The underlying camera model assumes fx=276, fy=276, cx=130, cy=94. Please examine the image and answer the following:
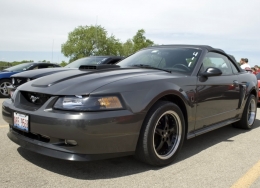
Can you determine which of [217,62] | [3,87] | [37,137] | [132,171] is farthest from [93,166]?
[3,87]

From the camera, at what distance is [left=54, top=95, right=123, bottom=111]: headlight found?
243cm

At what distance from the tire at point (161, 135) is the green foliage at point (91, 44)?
178 feet

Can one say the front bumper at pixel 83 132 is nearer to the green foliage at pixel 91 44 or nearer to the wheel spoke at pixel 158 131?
the wheel spoke at pixel 158 131

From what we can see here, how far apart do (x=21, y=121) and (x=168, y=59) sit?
2.09 metres

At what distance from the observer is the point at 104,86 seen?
2.59 meters

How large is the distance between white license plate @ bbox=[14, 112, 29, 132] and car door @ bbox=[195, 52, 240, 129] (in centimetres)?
195

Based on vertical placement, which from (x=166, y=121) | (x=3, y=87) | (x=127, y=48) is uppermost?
(x=127, y=48)

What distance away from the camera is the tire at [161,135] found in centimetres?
274

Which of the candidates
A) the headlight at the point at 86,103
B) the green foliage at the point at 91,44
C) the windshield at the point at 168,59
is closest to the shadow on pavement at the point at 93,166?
the headlight at the point at 86,103

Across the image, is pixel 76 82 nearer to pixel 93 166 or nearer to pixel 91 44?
pixel 93 166

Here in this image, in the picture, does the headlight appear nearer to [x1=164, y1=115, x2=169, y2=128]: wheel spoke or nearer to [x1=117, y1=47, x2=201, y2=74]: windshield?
[x1=164, y1=115, x2=169, y2=128]: wheel spoke

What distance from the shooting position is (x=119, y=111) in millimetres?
2516

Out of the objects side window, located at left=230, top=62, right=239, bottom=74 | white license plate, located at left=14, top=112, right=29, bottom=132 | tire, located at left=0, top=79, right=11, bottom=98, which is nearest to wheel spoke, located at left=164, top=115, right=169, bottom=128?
white license plate, located at left=14, top=112, right=29, bottom=132

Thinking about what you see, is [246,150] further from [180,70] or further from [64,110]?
[64,110]
